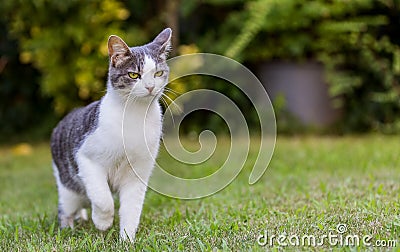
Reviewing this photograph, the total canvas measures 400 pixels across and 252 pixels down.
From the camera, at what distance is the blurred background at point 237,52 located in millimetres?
5324

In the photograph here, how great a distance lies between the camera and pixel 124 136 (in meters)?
2.36

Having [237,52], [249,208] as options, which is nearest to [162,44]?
[249,208]

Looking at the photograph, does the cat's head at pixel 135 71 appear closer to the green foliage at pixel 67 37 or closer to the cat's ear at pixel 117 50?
the cat's ear at pixel 117 50

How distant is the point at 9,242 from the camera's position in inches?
91.3

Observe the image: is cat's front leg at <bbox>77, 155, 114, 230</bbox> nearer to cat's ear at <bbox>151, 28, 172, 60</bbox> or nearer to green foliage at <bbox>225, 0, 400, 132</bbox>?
cat's ear at <bbox>151, 28, 172, 60</bbox>

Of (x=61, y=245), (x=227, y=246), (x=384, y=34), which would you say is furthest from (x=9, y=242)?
(x=384, y=34)

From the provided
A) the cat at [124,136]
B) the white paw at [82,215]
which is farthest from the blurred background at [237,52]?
the cat at [124,136]

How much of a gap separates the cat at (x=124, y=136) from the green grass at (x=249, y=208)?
0.52ft

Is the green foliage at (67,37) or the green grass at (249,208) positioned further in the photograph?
the green foliage at (67,37)

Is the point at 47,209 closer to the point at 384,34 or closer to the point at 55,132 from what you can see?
the point at 55,132

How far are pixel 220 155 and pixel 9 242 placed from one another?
263cm

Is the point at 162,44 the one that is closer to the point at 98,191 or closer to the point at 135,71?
the point at 135,71

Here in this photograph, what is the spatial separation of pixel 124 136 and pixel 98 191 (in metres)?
0.26

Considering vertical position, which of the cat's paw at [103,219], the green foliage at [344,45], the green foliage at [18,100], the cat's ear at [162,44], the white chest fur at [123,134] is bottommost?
the green foliage at [18,100]
